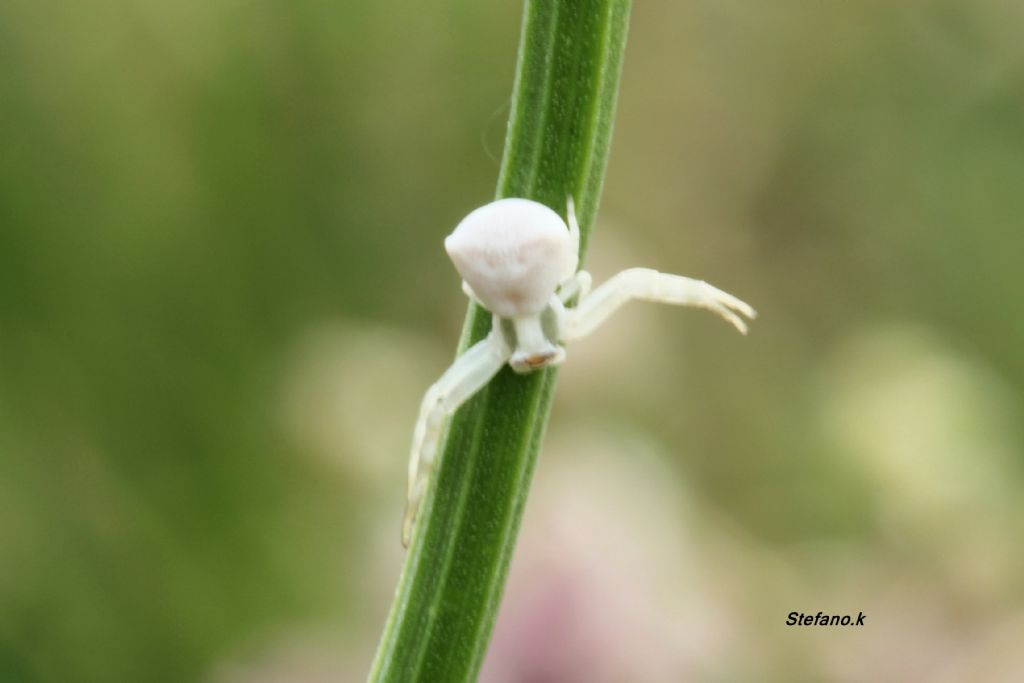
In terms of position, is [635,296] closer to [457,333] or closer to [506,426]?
[506,426]

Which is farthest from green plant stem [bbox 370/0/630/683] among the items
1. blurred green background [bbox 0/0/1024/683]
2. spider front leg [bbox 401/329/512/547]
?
blurred green background [bbox 0/0/1024/683]

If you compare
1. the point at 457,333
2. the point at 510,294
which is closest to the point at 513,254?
the point at 510,294

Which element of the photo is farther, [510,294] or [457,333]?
[457,333]

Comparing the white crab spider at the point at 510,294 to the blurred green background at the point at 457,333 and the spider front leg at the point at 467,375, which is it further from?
the blurred green background at the point at 457,333

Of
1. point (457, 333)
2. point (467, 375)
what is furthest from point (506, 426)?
point (457, 333)

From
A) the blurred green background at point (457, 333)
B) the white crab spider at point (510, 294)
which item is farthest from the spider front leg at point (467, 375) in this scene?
the blurred green background at point (457, 333)

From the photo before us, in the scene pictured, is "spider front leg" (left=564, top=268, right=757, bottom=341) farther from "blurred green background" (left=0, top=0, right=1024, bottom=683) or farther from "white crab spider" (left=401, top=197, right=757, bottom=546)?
"blurred green background" (left=0, top=0, right=1024, bottom=683)
